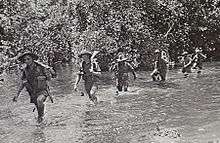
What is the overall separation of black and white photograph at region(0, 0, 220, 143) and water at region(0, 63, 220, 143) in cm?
3

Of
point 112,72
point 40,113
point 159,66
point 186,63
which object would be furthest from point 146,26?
point 40,113

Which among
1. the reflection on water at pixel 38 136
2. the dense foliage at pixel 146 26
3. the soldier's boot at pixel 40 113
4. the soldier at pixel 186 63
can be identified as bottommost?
the reflection on water at pixel 38 136

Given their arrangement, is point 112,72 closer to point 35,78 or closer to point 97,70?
point 97,70

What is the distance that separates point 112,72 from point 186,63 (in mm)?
6212

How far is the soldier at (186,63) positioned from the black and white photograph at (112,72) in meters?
0.07

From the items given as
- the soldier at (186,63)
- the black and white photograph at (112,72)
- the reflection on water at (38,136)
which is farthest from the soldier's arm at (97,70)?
the soldier at (186,63)

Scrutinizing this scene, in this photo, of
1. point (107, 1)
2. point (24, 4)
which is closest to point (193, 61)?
point (107, 1)

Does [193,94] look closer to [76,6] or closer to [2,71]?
[76,6]

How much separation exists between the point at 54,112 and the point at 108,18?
17288 mm

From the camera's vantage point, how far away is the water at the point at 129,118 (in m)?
11.7

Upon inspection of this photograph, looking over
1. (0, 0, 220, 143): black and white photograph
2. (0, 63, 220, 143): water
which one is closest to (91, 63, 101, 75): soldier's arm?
(0, 0, 220, 143): black and white photograph

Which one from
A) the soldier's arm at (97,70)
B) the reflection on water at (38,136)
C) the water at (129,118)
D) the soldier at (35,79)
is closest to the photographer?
the water at (129,118)

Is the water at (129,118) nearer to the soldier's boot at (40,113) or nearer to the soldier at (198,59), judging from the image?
the soldier's boot at (40,113)

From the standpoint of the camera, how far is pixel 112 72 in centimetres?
3609
